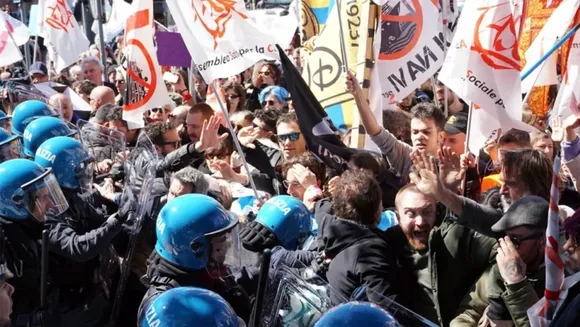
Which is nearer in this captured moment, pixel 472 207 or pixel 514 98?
pixel 472 207

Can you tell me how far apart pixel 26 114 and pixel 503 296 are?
5.86 m

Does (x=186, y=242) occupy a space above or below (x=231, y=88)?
above

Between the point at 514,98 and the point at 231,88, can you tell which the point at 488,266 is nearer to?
the point at 514,98

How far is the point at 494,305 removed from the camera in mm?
3752

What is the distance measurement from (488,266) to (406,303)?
0.41 m

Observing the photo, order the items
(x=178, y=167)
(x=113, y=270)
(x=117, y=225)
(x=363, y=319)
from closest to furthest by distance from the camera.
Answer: (x=363, y=319) → (x=117, y=225) → (x=113, y=270) → (x=178, y=167)

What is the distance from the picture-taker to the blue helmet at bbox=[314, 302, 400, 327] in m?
2.70

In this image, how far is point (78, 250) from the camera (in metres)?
5.09

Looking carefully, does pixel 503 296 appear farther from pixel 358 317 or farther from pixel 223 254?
pixel 223 254

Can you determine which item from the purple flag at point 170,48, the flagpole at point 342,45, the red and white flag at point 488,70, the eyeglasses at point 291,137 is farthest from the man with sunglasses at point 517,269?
the purple flag at point 170,48

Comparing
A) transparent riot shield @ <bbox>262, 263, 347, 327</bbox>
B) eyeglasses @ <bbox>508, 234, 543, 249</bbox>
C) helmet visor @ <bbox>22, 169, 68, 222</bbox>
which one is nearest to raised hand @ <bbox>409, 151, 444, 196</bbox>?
eyeglasses @ <bbox>508, 234, 543, 249</bbox>

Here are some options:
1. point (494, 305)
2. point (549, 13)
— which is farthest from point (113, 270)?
Answer: point (549, 13)

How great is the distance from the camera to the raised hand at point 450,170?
195 inches

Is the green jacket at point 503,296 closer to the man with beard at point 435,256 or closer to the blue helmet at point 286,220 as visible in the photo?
the man with beard at point 435,256
